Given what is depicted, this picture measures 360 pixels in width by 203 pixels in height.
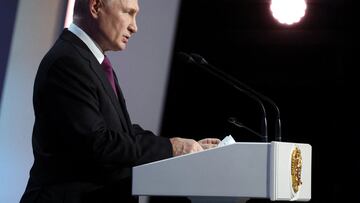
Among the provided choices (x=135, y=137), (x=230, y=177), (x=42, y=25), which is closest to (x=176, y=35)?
(x=42, y=25)

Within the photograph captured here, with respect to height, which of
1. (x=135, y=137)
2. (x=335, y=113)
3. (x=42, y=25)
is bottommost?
(x=135, y=137)

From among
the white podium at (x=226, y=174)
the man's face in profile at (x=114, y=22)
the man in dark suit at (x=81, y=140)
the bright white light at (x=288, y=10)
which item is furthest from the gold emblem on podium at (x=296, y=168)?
the bright white light at (x=288, y=10)

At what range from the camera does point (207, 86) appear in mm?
4062

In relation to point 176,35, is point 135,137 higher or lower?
lower

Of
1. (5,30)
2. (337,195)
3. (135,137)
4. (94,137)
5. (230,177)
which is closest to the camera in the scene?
(230,177)

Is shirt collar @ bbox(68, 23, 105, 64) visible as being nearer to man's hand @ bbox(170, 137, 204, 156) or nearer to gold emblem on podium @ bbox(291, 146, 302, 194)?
man's hand @ bbox(170, 137, 204, 156)

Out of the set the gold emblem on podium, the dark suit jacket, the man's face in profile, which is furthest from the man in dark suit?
the gold emblem on podium

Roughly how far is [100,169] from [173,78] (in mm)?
2132

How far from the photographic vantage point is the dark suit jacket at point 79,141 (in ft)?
5.91

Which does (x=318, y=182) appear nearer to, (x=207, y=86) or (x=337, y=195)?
(x=337, y=195)

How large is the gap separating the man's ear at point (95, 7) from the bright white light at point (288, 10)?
206cm

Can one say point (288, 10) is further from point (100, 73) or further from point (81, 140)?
point (81, 140)

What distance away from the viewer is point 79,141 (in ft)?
5.88

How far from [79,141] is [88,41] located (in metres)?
0.44
